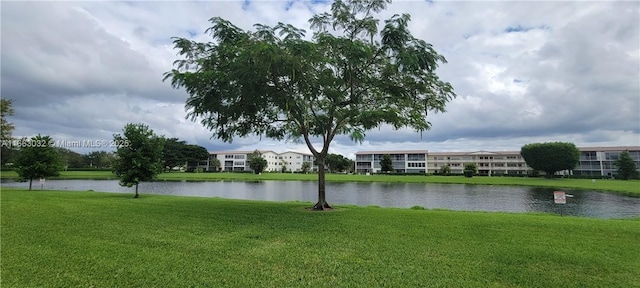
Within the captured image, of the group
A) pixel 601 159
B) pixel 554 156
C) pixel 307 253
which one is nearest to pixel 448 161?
pixel 601 159

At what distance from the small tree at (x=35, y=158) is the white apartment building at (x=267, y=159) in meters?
99.7

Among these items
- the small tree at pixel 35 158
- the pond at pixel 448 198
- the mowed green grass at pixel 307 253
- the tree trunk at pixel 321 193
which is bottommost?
the pond at pixel 448 198

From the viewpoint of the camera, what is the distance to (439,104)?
13.8 metres

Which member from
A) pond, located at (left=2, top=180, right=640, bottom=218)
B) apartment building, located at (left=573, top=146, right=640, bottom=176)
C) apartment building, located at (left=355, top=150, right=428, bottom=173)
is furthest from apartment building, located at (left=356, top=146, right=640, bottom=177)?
pond, located at (left=2, top=180, right=640, bottom=218)

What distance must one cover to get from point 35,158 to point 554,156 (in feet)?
287

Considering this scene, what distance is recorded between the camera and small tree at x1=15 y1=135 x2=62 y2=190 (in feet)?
81.5

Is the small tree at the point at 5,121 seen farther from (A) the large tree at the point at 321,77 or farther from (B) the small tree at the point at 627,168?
(B) the small tree at the point at 627,168

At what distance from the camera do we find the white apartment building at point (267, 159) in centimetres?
12988

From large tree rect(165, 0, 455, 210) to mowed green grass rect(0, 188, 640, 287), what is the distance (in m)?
4.33

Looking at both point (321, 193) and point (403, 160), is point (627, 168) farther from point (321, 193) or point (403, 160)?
point (321, 193)

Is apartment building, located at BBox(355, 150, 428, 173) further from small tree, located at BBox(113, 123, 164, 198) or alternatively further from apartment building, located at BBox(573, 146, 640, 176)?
small tree, located at BBox(113, 123, 164, 198)

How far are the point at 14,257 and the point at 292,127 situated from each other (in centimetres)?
1127

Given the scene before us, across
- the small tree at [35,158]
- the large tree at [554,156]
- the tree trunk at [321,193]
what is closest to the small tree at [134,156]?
the small tree at [35,158]

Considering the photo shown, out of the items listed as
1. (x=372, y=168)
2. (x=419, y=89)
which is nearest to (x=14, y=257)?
(x=419, y=89)
